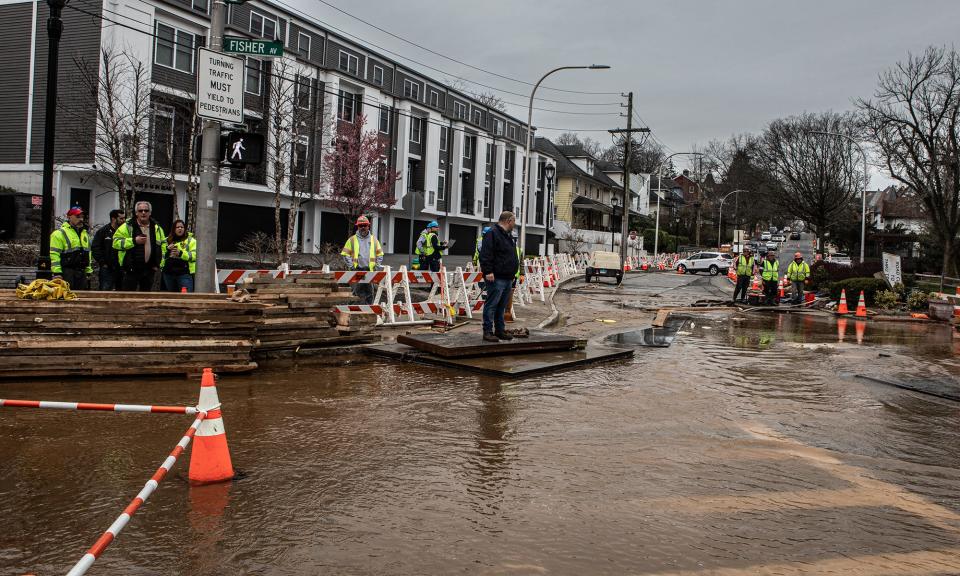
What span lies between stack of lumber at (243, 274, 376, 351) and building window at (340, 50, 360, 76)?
36.6m

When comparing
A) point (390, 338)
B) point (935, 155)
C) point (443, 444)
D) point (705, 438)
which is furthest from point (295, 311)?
point (935, 155)

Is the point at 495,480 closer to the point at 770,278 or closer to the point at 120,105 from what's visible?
the point at 770,278

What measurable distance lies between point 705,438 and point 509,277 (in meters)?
4.90

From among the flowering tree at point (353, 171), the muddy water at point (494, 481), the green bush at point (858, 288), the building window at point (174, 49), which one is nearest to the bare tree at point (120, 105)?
the building window at point (174, 49)

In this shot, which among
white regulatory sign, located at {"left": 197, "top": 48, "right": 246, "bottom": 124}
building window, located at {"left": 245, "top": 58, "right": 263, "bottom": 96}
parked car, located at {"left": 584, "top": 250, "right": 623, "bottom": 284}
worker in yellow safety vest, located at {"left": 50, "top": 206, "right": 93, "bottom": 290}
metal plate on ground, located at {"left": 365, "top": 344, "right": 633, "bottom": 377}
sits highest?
building window, located at {"left": 245, "top": 58, "right": 263, "bottom": 96}

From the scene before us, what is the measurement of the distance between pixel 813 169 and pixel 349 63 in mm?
38787

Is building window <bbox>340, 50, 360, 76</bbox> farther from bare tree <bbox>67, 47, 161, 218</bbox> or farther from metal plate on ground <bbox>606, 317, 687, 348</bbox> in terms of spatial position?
metal plate on ground <bbox>606, 317, 687, 348</bbox>

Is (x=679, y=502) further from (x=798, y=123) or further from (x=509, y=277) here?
(x=798, y=123)

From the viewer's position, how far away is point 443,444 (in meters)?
5.93

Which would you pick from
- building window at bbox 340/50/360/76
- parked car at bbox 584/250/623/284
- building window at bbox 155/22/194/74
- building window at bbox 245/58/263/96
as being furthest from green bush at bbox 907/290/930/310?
building window at bbox 340/50/360/76

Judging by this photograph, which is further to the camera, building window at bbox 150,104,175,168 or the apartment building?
building window at bbox 150,104,175,168

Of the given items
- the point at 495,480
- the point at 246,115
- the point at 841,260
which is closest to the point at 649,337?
the point at 495,480

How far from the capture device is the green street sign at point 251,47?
1095 centimetres

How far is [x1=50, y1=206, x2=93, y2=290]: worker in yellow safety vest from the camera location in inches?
430
